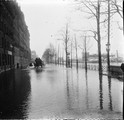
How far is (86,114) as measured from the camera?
24.6 ft

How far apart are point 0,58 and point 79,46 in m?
21.2

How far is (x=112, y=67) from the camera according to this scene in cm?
2783

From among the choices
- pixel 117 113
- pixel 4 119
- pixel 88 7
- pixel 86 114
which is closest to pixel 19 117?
pixel 4 119

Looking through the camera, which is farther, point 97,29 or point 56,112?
point 97,29

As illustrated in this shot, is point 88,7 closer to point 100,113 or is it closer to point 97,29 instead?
point 97,29

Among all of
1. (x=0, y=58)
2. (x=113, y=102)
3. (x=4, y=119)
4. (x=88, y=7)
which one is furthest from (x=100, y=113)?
(x=0, y=58)

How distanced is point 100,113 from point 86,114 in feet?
1.53

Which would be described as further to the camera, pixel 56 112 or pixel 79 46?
pixel 79 46

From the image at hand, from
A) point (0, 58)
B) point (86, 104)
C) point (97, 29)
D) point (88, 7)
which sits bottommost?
point (86, 104)

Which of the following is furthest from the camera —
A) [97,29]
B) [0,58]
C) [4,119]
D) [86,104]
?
[0,58]

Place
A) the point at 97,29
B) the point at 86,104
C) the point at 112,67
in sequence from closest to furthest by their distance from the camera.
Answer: the point at 86,104, the point at 112,67, the point at 97,29

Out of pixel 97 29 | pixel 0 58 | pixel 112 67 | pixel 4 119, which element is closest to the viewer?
pixel 4 119

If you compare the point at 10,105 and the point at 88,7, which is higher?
the point at 88,7

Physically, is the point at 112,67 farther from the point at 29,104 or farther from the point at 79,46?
the point at 79,46
